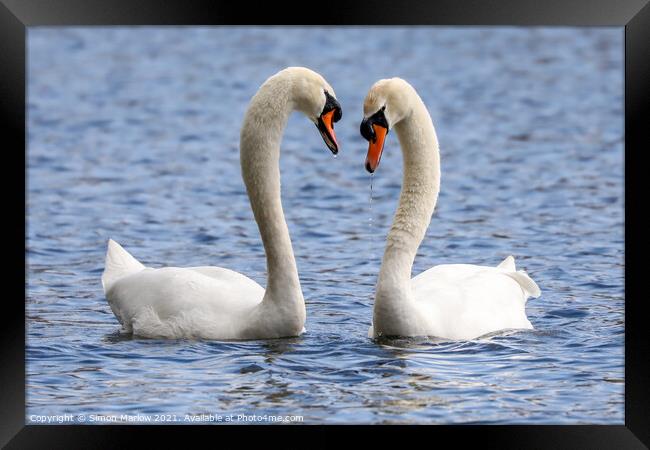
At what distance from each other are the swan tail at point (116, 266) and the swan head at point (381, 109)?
260 centimetres

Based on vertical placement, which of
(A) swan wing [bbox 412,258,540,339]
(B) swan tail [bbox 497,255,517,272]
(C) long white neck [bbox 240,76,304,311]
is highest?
(C) long white neck [bbox 240,76,304,311]

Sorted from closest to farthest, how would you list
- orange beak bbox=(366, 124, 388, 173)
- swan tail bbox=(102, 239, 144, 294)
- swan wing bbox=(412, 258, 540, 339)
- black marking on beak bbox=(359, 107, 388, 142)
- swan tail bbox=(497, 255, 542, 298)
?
1. orange beak bbox=(366, 124, 388, 173)
2. black marking on beak bbox=(359, 107, 388, 142)
3. swan wing bbox=(412, 258, 540, 339)
4. swan tail bbox=(497, 255, 542, 298)
5. swan tail bbox=(102, 239, 144, 294)

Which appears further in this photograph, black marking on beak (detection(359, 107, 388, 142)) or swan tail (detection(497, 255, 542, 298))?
swan tail (detection(497, 255, 542, 298))

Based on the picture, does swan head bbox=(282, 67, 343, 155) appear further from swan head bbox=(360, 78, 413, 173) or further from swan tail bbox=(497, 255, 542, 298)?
swan tail bbox=(497, 255, 542, 298)

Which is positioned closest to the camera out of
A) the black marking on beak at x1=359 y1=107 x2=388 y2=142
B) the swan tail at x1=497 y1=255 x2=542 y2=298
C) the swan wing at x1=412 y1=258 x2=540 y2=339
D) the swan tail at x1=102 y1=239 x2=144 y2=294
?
the black marking on beak at x1=359 y1=107 x2=388 y2=142

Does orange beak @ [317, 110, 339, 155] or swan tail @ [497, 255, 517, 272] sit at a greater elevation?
orange beak @ [317, 110, 339, 155]

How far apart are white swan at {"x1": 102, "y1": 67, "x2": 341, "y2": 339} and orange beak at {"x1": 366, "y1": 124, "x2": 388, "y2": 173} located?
26 centimetres

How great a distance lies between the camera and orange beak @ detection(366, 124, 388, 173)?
10.5 meters

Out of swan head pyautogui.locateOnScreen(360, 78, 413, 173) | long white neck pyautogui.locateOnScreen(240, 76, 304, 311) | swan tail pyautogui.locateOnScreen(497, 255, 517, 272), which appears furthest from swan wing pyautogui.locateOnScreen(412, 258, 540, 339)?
swan head pyautogui.locateOnScreen(360, 78, 413, 173)

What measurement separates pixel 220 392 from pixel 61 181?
9.06 m

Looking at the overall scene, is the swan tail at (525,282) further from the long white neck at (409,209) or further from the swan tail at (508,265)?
the long white neck at (409,209)

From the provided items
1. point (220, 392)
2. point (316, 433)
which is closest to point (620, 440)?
point (316, 433)

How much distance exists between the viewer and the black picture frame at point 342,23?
7.77 m

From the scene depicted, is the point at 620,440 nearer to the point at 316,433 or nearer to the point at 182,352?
the point at 316,433
